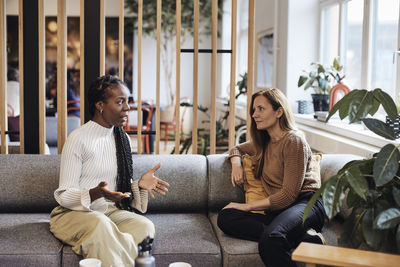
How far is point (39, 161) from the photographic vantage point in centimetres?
306

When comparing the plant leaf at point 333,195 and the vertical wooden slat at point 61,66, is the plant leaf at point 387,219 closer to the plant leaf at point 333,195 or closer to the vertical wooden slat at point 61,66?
the plant leaf at point 333,195

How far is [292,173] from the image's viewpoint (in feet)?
8.80

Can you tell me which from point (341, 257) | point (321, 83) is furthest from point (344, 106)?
point (321, 83)

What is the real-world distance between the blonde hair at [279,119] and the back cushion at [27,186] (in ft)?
3.83

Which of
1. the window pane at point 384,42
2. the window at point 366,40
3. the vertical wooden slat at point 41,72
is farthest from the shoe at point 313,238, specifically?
the vertical wooden slat at point 41,72

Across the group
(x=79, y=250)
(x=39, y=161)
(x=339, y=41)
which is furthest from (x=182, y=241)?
(x=339, y=41)

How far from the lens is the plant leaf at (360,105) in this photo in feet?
6.31

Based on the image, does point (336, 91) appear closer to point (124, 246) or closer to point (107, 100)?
point (107, 100)

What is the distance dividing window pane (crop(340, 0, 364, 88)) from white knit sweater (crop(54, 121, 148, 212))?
2.58 meters

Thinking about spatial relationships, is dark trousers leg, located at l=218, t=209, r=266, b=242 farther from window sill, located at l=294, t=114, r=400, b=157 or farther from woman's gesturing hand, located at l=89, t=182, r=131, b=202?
window sill, located at l=294, t=114, r=400, b=157

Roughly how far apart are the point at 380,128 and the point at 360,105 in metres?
0.17

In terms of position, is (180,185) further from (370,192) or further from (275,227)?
(370,192)

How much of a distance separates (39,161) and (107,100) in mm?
658

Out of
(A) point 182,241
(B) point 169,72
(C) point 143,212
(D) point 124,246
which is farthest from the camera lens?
(B) point 169,72
